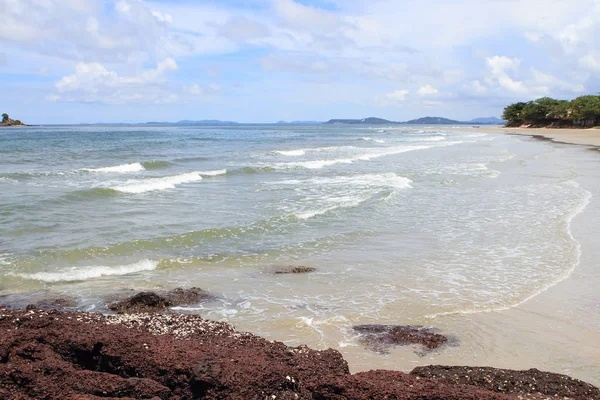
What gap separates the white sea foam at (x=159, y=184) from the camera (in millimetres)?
21867

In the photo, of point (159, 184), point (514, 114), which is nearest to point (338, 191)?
point (159, 184)

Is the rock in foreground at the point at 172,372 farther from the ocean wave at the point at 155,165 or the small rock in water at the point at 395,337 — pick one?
the ocean wave at the point at 155,165

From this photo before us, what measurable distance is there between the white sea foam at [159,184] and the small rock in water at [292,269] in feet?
41.1

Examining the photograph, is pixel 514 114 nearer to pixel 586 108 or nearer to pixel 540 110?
pixel 540 110

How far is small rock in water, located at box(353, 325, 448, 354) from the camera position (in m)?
6.75

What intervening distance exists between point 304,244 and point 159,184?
41.8 feet

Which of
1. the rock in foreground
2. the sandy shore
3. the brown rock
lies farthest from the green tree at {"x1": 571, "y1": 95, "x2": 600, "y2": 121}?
the rock in foreground

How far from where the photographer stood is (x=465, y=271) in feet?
33.8

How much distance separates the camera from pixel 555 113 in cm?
9969

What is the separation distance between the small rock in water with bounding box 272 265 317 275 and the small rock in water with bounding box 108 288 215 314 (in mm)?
1936

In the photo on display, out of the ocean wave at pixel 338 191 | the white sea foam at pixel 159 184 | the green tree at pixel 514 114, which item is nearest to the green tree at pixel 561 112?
the green tree at pixel 514 114

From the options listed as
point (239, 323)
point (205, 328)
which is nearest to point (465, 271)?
point (239, 323)

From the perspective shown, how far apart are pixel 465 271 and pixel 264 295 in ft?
13.7

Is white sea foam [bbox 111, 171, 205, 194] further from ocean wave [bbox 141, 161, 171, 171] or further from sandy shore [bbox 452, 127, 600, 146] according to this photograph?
sandy shore [bbox 452, 127, 600, 146]
